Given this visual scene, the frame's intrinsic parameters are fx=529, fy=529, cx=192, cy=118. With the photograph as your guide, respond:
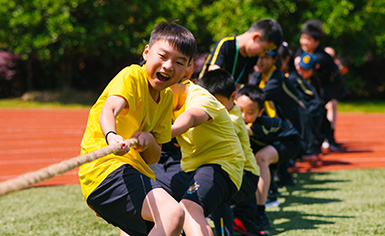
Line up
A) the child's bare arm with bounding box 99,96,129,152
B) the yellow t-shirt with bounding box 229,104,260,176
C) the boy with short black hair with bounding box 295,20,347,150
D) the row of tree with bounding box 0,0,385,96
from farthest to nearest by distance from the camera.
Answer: the row of tree with bounding box 0,0,385,96 < the boy with short black hair with bounding box 295,20,347,150 < the yellow t-shirt with bounding box 229,104,260,176 < the child's bare arm with bounding box 99,96,129,152

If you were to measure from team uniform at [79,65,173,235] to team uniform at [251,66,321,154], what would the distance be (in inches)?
119

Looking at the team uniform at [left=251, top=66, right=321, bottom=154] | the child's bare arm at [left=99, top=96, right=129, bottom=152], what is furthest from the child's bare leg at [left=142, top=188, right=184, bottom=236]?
the team uniform at [left=251, top=66, right=321, bottom=154]

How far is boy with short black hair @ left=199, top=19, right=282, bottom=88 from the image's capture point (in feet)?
16.4

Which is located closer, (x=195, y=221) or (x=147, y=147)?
(x=147, y=147)

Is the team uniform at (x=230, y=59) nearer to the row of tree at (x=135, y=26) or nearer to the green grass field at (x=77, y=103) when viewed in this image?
the row of tree at (x=135, y=26)

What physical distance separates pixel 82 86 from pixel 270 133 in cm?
1800

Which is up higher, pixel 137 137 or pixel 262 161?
pixel 137 137

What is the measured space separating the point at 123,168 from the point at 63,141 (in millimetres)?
8498

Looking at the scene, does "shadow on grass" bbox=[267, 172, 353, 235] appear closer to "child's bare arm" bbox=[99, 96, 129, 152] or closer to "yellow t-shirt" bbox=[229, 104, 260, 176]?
"yellow t-shirt" bbox=[229, 104, 260, 176]

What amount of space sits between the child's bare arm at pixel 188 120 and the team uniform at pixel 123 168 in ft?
0.90

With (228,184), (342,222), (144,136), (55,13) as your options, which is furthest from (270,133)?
(55,13)

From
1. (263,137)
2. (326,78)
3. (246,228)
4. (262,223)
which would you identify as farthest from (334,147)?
(246,228)

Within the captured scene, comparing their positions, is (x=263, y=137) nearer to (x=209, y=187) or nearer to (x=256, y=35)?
(x=256, y=35)

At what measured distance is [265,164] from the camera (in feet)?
16.2
